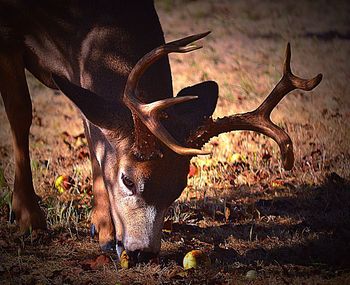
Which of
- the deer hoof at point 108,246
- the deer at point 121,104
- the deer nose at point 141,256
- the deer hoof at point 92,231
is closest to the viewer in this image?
the deer at point 121,104

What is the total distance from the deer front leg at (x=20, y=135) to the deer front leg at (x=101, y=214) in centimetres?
42

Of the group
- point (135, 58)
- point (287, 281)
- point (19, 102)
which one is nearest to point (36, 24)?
point (19, 102)

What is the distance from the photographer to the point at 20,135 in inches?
246

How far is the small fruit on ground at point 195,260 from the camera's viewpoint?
4984 millimetres

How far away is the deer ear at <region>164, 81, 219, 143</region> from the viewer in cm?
487

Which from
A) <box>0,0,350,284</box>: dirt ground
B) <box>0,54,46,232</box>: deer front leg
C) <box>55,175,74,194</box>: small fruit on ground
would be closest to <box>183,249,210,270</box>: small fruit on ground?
<box>0,0,350,284</box>: dirt ground

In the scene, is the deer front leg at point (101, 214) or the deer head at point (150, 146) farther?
the deer front leg at point (101, 214)

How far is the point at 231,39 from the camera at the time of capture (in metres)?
12.6

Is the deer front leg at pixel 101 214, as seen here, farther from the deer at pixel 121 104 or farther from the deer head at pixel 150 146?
the deer head at pixel 150 146

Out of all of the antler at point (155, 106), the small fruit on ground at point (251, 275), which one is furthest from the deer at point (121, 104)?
the small fruit on ground at point (251, 275)

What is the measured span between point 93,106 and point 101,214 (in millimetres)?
1246

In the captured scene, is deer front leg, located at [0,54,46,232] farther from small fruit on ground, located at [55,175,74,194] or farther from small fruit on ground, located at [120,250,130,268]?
small fruit on ground, located at [120,250,130,268]

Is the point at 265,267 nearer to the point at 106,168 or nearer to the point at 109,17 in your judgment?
the point at 106,168

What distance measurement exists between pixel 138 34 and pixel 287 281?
2.02 m
